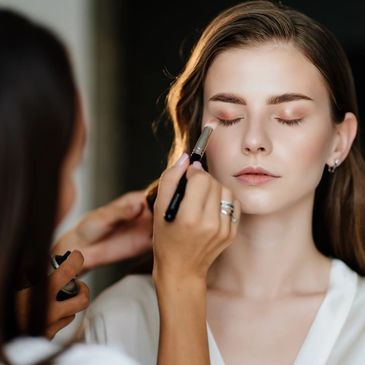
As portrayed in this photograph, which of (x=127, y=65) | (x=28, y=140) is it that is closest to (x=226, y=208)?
(x=28, y=140)

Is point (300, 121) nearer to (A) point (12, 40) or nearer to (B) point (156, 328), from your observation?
(B) point (156, 328)

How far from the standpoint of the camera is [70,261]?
138 cm

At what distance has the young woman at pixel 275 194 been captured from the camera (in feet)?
5.00

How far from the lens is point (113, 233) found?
6.03 ft

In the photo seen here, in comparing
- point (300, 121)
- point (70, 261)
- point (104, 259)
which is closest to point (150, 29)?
point (104, 259)

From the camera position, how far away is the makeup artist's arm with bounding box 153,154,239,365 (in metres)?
1.21

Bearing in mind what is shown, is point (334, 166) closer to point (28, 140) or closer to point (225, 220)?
point (225, 220)

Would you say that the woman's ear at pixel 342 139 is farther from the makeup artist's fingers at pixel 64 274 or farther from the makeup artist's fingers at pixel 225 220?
the makeup artist's fingers at pixel 64 274

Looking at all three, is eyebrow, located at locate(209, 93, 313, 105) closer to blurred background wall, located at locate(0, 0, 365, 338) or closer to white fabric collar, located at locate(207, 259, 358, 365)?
white fabric collar, located at locate(207, 259, 358, 365)

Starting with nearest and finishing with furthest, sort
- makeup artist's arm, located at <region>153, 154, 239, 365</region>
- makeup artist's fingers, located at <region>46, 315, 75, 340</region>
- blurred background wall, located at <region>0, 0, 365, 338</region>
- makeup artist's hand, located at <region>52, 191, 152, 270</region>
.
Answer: makeup artist's arm, located at <region>153, 154, 239, 365</region> → makeup artist's fingers, located at <region>46, 315, 75, 340</region> → makeup artist's hand, located at <region>52, 191, 152, 270</region> → blurred background wall, located at <region>0, 0, 365, 338</region>

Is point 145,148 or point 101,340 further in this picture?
point 145,148

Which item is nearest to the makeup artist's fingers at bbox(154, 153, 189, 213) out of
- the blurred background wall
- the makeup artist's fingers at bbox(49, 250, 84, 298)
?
the makeup artist's fingers at bbox(49, 250, 84, 298)

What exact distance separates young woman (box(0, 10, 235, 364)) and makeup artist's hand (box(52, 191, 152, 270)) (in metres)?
0.75

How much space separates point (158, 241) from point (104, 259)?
594mm
